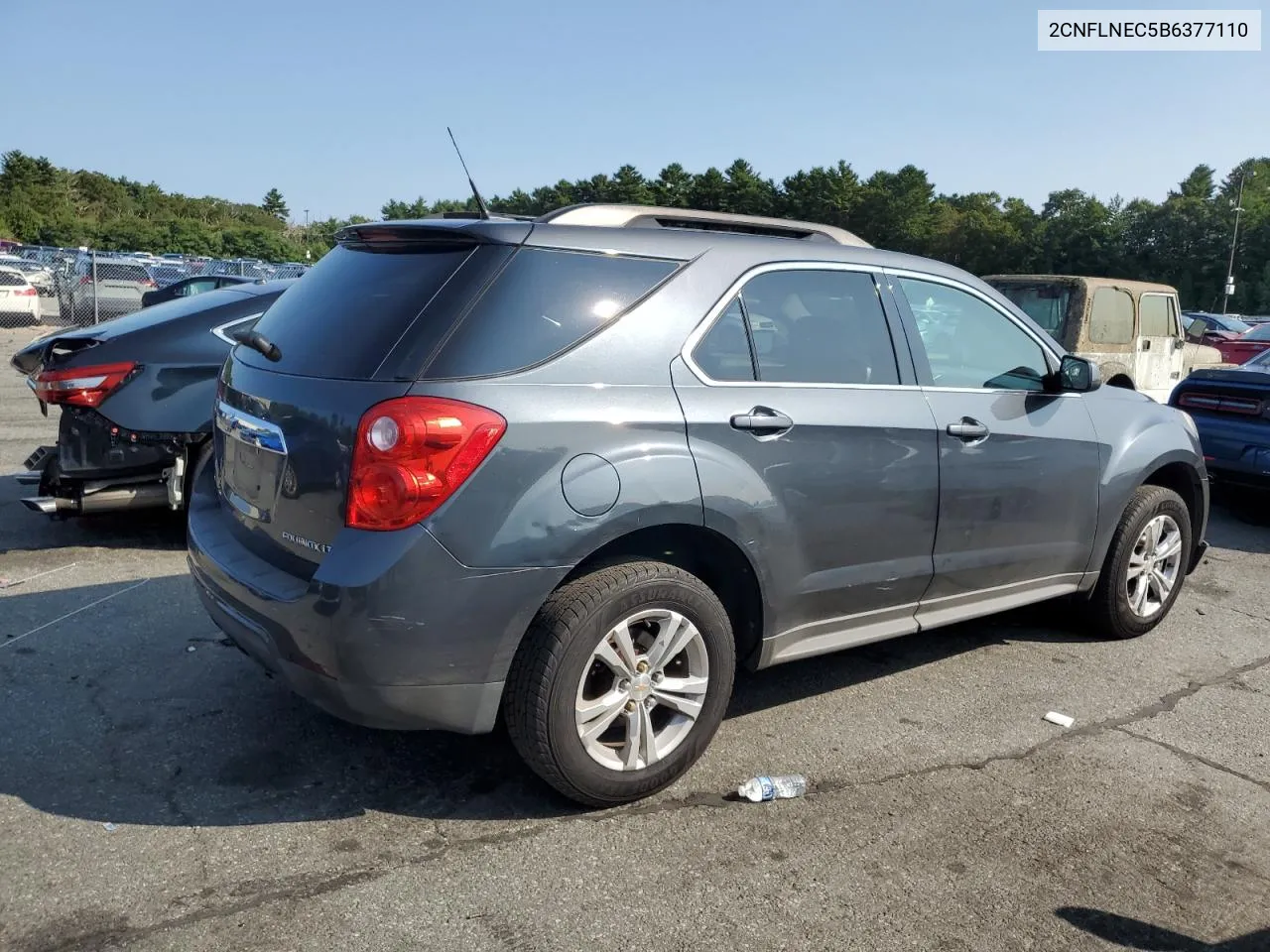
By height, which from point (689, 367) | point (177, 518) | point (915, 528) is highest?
point (689, 367)

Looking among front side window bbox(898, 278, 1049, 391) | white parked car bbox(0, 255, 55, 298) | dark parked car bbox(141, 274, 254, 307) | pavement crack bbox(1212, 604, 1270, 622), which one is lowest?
pavement crack bbox(1212, 604, 1270, 622)

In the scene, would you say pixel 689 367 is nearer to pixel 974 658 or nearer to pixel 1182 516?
pixel 974 658

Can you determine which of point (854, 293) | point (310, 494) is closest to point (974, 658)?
point (854, 293)

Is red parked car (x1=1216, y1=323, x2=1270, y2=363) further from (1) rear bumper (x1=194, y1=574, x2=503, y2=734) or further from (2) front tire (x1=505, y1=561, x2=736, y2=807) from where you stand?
(1) rear bumper (x1=194, y1=574, x2=503, y2=734)

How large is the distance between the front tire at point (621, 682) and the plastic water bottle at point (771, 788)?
0.20 meters

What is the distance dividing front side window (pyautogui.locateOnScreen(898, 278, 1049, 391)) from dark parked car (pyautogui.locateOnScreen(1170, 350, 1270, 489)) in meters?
4.24

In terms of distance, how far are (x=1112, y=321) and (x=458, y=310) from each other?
10086 millimetres

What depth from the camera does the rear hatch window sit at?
9.64ft

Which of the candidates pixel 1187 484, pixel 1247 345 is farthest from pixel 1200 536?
pixel 1247 345

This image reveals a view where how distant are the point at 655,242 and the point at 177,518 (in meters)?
4.56

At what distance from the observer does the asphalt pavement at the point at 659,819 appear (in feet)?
8.71

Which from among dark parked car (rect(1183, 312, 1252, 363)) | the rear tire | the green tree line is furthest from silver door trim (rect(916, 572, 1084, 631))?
the green tree line

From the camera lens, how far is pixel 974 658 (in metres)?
4.79

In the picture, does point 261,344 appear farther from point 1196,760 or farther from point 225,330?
point 1196,760
